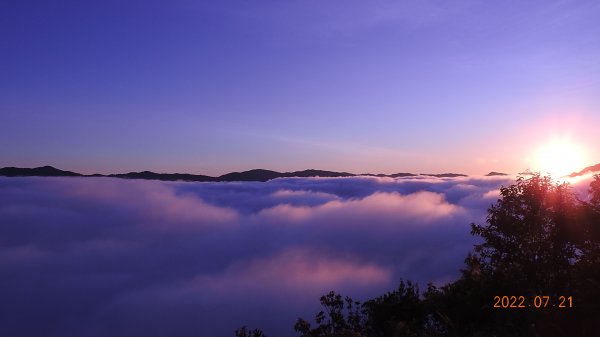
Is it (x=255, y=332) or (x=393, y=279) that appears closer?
(x=255, y=332)

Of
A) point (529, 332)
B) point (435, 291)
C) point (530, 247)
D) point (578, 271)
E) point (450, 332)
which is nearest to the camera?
point (529, 332)

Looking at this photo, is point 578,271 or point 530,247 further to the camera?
point 530,247

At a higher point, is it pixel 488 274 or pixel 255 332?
pixel 488 274

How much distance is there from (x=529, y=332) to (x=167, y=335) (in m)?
182

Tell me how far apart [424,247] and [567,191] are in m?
174

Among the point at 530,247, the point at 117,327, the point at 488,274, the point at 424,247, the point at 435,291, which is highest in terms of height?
the point at 530,247

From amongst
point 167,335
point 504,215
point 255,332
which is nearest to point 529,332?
point 504,215

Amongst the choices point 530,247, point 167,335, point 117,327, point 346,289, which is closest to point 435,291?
point 530,247

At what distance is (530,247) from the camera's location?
2758cm

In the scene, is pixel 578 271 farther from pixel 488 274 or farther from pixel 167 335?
pixel 167 335

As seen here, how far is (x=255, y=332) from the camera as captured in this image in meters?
30.0

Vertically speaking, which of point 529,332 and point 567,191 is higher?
point 567,191

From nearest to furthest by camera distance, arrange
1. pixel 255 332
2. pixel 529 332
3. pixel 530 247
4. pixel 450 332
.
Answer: pixel 529 332 → pixel 450 332 → pixel 530 247 → pixel 255 332

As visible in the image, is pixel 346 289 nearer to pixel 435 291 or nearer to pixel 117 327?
pixel 117 327
